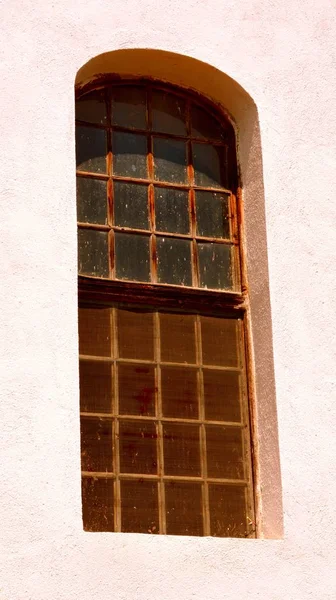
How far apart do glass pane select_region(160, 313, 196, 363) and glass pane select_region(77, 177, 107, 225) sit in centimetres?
65

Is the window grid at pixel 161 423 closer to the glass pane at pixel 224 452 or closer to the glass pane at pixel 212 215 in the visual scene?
the glass pane at pixel 224 452

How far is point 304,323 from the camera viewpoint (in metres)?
9.42

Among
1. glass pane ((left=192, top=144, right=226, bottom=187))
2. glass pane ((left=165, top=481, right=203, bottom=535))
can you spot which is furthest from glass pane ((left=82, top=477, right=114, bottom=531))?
glass pane ((left=192, top=144, right=226, bottom=187))

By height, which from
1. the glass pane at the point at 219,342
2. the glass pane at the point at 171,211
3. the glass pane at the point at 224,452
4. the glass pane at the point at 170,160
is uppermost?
the glass pane at the point at 170,160

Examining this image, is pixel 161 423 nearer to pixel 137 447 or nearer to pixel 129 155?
pixel 137 447

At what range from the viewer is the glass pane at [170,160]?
974 cm

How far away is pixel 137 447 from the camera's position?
909 centimetres

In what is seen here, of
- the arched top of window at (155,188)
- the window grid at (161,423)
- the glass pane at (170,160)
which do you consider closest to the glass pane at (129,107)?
the arched top of window at (155,188)

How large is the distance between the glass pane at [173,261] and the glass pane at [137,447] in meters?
0.88

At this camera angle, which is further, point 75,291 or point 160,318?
point 160,318

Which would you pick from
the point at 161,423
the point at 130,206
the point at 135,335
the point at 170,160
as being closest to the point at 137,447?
the point at 161,423

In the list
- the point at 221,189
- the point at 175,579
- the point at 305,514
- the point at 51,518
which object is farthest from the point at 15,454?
the point at 221,189

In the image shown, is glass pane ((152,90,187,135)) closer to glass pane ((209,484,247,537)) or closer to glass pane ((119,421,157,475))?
glass pane ((119,421,157,475))

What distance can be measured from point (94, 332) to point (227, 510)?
119 centimetres
